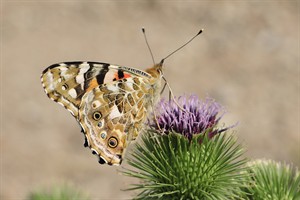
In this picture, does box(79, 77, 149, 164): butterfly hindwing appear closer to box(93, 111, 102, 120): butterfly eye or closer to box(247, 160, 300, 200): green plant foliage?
box(93, 111, 102, 120): butterfly eye

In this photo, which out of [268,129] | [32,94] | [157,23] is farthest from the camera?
[157,23]

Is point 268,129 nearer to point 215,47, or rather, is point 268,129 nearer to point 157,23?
point 215,47

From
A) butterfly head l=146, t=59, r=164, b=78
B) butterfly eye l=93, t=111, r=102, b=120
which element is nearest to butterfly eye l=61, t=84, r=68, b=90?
butterfly eye l=93, t=111, r=102, b=120

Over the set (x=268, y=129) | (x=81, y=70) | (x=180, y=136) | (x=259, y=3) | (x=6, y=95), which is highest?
(x=259, y=3)

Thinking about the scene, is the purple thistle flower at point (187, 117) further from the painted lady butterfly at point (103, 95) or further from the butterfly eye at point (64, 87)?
the butterfly eye at point (64, 87)

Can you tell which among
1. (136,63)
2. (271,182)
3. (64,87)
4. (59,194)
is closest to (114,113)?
(64,87)

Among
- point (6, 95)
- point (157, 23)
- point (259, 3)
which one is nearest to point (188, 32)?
point (157, 23)

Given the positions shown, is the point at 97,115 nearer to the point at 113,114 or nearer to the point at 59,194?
the point at 113,114
